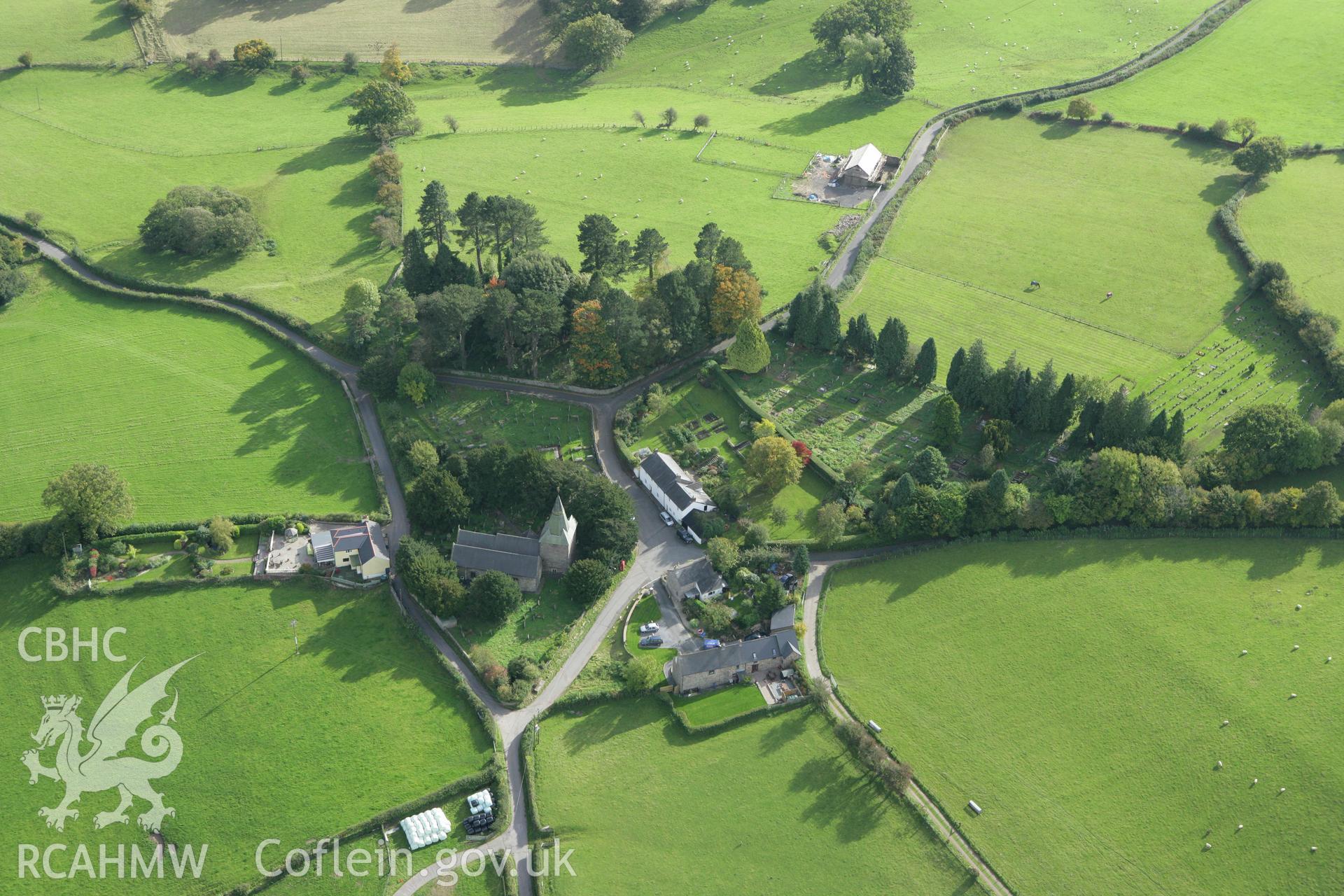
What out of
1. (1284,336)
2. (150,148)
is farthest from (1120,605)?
(150,148)

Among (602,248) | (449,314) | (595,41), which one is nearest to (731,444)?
(602,248)

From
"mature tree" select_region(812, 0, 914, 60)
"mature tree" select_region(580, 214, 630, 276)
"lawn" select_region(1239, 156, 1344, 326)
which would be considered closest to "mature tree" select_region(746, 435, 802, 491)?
"mature tree" select_region(580, 214, 630, 276)

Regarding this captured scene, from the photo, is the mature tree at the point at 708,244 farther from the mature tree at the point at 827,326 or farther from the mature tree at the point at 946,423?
the mature tree at the point at 946,423

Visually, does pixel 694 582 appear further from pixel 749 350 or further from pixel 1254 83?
pixel 1254 83

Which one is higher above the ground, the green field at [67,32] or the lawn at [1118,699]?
the green field at [67,32]

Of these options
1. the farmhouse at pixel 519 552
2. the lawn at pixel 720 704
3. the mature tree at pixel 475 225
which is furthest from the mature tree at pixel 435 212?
the lawn at pixel 720 704
